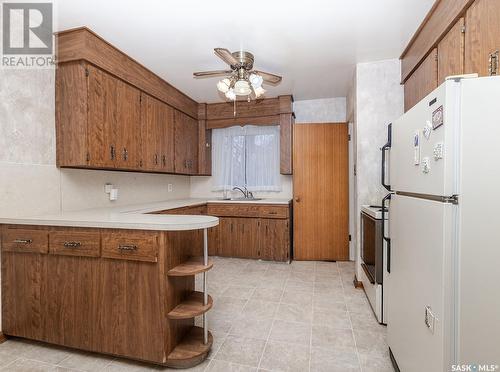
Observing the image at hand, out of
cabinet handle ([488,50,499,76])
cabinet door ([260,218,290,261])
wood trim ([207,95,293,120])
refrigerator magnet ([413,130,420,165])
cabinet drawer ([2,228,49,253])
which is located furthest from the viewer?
wood trim ([207,95,293,120])

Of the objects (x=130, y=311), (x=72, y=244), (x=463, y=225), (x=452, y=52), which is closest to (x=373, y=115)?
(x=452, y=52)

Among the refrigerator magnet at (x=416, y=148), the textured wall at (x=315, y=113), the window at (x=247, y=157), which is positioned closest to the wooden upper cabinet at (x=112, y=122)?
the window at (x=247, y=157)

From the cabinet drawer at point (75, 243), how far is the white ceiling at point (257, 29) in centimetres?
167

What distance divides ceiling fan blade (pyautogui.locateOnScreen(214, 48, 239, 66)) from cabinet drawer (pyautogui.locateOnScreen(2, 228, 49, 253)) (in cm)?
184

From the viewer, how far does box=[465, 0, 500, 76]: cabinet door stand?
134cm

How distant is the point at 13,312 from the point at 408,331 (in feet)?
8.59

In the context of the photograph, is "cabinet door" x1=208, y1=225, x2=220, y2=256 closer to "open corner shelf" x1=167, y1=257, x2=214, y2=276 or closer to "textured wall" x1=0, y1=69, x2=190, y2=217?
"textured wall" x1=0, y1=69, x2=190, y2=217

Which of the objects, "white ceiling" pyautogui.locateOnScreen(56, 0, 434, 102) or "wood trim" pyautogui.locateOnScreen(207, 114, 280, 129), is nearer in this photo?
"white ceiling" pyautogui.locateOnScreen(56, 0, 434, 102)

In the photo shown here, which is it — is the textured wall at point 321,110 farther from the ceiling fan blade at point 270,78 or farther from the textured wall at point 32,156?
the textured wall at point 32,156

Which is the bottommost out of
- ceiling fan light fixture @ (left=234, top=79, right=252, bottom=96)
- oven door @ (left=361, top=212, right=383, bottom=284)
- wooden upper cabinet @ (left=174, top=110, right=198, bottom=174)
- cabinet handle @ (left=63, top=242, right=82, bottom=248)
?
oven door @ (left=361, top=212, right=383, bottom=284)

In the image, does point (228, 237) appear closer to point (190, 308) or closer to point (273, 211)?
point (273, 211)

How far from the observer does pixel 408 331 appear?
1.36m

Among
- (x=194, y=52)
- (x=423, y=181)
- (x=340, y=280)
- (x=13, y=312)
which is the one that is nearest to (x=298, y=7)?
(x=194, y=52)

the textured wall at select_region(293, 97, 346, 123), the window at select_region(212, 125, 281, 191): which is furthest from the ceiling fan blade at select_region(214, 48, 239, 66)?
the textured wall at select_region(293, 97, 346, 123)
